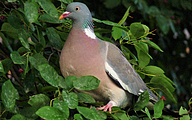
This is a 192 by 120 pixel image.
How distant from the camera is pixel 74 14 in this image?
4.88 feet

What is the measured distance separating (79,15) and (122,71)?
323 millimetres

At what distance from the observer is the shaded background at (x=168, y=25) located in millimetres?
2650

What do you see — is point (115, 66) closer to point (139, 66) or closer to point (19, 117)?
point (139, 66)

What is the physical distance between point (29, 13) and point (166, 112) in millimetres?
701

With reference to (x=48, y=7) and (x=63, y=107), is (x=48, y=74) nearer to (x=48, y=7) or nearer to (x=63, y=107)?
(x=63, y=107)

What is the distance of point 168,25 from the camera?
278cm

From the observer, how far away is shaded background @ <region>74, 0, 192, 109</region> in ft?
8.70

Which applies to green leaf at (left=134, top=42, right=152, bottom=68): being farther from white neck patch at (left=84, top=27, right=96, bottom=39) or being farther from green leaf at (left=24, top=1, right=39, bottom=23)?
green leaf at (left=24, top=1, right=39, bottom=23)

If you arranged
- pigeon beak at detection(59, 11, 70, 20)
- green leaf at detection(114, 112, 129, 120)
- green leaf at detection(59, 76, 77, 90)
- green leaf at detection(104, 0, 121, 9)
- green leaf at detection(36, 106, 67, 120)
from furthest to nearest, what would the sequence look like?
green leaf at detection(104, 0, 121, 9) < pigeon beak at detection(59, 11, 70, 20) < green leaf at detection(114, 112, 129, 120) < green leaf at detection(59, 76, 77, 90) < green leaf at detection(36, 106, 67, 120)

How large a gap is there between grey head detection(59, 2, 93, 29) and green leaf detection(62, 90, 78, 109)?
46 cm

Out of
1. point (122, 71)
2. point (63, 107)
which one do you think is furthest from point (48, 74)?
point (122, 71)

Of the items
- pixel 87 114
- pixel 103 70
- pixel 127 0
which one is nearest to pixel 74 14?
pixel 103 70

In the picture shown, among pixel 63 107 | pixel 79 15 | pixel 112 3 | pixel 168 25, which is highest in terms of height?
pixel 79 15

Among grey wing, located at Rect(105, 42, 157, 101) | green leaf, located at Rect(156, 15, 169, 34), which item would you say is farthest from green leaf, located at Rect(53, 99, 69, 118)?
green leaf, located at Rect(156, 15, 169, 34)
